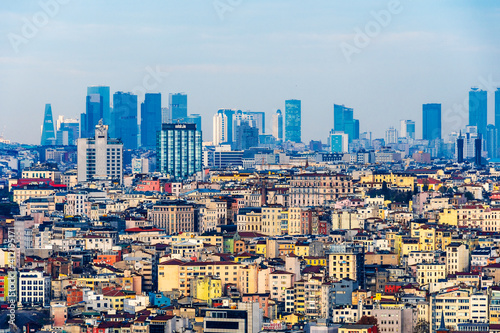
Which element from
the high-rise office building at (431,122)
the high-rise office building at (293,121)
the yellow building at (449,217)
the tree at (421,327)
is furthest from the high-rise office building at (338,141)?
the tree at (421,327)

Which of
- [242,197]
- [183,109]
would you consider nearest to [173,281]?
[242,197]

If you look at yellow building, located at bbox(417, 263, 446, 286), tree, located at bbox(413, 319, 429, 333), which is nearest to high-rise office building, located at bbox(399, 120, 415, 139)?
yellow building, located at bbox(417, 263, 446, 286)

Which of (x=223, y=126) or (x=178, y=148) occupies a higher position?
(x=223, y=126)

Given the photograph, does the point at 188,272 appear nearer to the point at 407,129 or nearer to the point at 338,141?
the point at 338,141

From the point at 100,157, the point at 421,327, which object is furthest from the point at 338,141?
the point at 421,327

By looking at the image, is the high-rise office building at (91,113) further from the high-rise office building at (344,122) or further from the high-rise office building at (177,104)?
the high-rise office building at (344,122)
